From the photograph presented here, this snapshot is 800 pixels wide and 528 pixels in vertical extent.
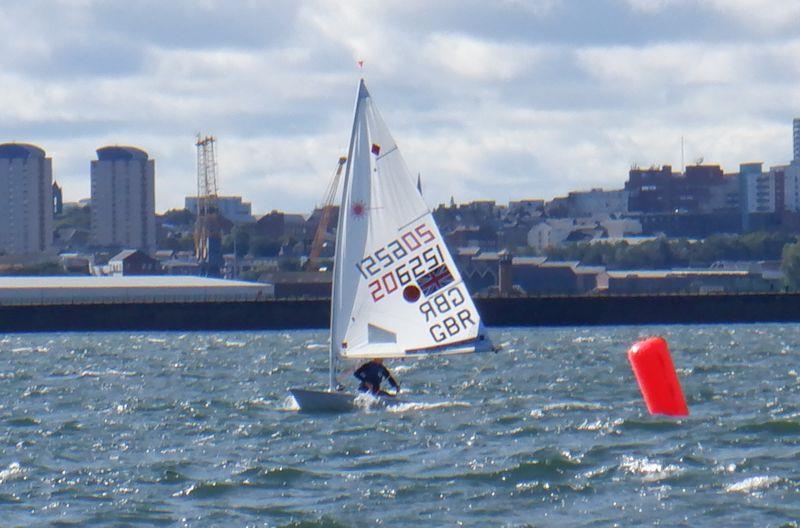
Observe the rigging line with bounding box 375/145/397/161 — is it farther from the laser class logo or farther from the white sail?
the laser class logo

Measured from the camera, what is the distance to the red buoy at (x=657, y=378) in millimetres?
22703

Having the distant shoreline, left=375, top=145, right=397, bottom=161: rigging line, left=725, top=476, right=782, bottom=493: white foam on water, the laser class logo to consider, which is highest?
left=375, top=145, right=397, bottom=161: rigging line

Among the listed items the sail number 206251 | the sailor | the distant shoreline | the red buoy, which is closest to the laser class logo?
the sail number 206251

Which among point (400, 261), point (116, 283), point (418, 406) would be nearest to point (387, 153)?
point (400, 261)

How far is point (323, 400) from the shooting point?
2548 centimetres

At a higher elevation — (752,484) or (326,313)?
(752,484)

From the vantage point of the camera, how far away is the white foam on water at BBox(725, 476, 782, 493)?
1684 centimetres

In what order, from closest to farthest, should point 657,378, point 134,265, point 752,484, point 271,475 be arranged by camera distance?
1. point 752,484
2. point 271,475
3. point 657,378
4. point 134,265

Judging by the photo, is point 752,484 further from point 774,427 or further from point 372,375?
point 372,375

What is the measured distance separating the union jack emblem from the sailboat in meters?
0.02

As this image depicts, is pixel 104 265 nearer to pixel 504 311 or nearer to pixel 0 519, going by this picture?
pixel 504 311

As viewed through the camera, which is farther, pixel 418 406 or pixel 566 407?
pixel 418 406

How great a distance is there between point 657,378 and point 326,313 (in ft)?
204

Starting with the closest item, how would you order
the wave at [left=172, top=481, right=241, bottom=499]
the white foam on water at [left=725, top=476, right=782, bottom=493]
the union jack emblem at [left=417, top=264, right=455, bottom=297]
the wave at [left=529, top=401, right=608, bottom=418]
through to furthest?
1. the white foam on water at [left=725, top=476, right=782, bottom=493]
2. the wave at [left=172, top=481, right=241, bottom=499]
3. the wave at [left=529, top=401, right=608, bottom=418]
4. the union jack emblem at [left=417, top=264, right=455, bottom=297]
